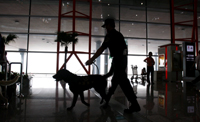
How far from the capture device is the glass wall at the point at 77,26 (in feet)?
30.2

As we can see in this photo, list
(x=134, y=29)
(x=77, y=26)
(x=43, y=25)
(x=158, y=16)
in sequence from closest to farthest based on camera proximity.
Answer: (x=77, y=26) → (x=43, y=25) → (x=134, y=29) → (x=158, y=16)

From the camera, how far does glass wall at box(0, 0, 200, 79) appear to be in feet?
30.2

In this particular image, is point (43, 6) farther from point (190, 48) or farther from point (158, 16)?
point (190, 48)

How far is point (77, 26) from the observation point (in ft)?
30.4

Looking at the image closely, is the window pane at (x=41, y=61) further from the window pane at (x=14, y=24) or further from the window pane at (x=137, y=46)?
the window pane at (x=137, y=46)

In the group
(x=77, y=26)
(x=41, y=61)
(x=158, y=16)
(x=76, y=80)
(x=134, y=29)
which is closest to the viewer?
(x=76, y=80)

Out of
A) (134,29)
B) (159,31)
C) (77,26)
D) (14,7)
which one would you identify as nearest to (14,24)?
(14,7)

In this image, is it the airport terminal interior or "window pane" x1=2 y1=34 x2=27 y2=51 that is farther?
"window pane" x1=2 y1=34 x2=27 y2=51


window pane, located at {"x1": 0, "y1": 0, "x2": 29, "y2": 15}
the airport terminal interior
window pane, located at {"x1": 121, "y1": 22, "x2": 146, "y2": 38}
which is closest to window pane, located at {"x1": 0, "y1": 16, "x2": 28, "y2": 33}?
the airport terminal interior

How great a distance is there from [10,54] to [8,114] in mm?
8736

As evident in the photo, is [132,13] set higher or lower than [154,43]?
higher

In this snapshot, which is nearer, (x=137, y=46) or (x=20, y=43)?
(x=20, y=43)

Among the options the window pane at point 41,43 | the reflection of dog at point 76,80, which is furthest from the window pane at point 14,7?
the reflection of dog at point 76,80

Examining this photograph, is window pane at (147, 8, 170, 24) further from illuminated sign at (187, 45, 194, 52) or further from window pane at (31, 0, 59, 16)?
window pane at (31, 0, 59, 16)
